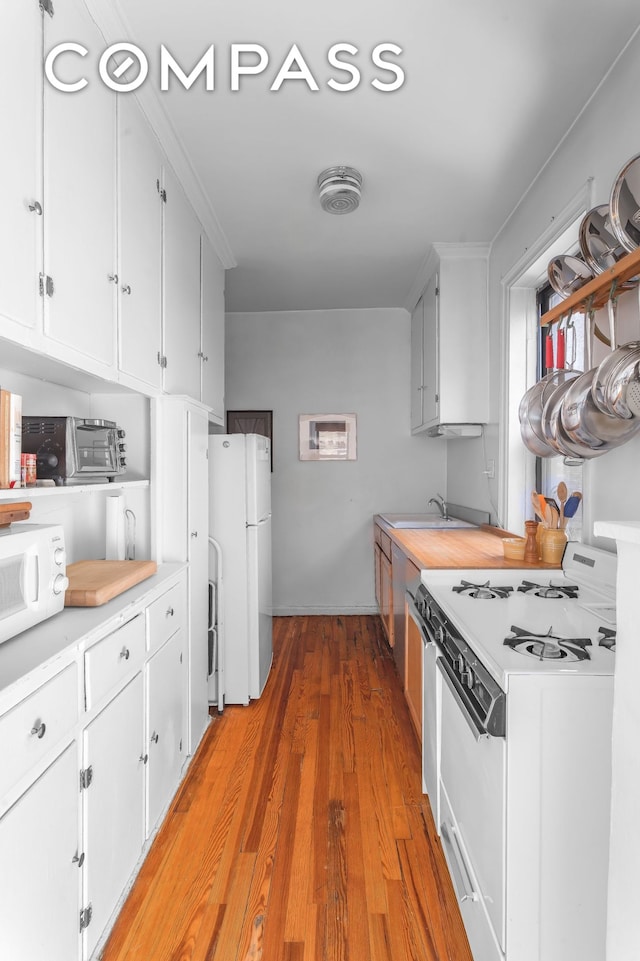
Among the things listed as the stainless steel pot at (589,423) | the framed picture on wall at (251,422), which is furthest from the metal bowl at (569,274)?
the framed picture on wall at (251,422)

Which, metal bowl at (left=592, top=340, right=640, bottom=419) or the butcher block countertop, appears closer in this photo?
metal bowl at (left=592, top=340, right=640, bottom=419)

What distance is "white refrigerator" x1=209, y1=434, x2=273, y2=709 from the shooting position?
284 centimetres

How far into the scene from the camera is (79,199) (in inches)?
57.9

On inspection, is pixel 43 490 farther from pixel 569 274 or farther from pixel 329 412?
pixel 329 412

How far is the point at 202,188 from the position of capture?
2.49 metres

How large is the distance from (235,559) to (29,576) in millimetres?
1592

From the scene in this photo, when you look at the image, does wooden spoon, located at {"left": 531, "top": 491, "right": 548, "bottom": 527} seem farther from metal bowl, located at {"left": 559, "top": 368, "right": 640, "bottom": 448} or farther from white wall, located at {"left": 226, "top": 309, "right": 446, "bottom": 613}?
white wall, located at {"left": 226, "top": 309, "right": 446, "bottom": 613}

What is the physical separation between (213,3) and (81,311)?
3.17 ft

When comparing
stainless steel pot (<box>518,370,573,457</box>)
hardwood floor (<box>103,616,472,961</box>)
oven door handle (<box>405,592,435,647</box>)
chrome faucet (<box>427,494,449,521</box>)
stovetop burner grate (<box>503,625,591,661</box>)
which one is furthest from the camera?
chrome faucet (<box>427,494,449,521</box>)

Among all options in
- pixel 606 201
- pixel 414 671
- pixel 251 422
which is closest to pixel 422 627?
pixel 414 671

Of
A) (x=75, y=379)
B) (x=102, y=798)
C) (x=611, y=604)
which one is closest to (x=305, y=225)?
(x=75, y=379)

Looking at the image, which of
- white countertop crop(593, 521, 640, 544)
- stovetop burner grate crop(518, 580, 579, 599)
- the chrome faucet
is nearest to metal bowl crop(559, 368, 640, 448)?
stovetop burner grate crop(518, 580, 579, 599)

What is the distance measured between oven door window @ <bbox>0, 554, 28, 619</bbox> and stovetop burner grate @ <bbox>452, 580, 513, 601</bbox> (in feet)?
4.48

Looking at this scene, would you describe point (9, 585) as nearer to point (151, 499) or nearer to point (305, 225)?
point (151, 499)
